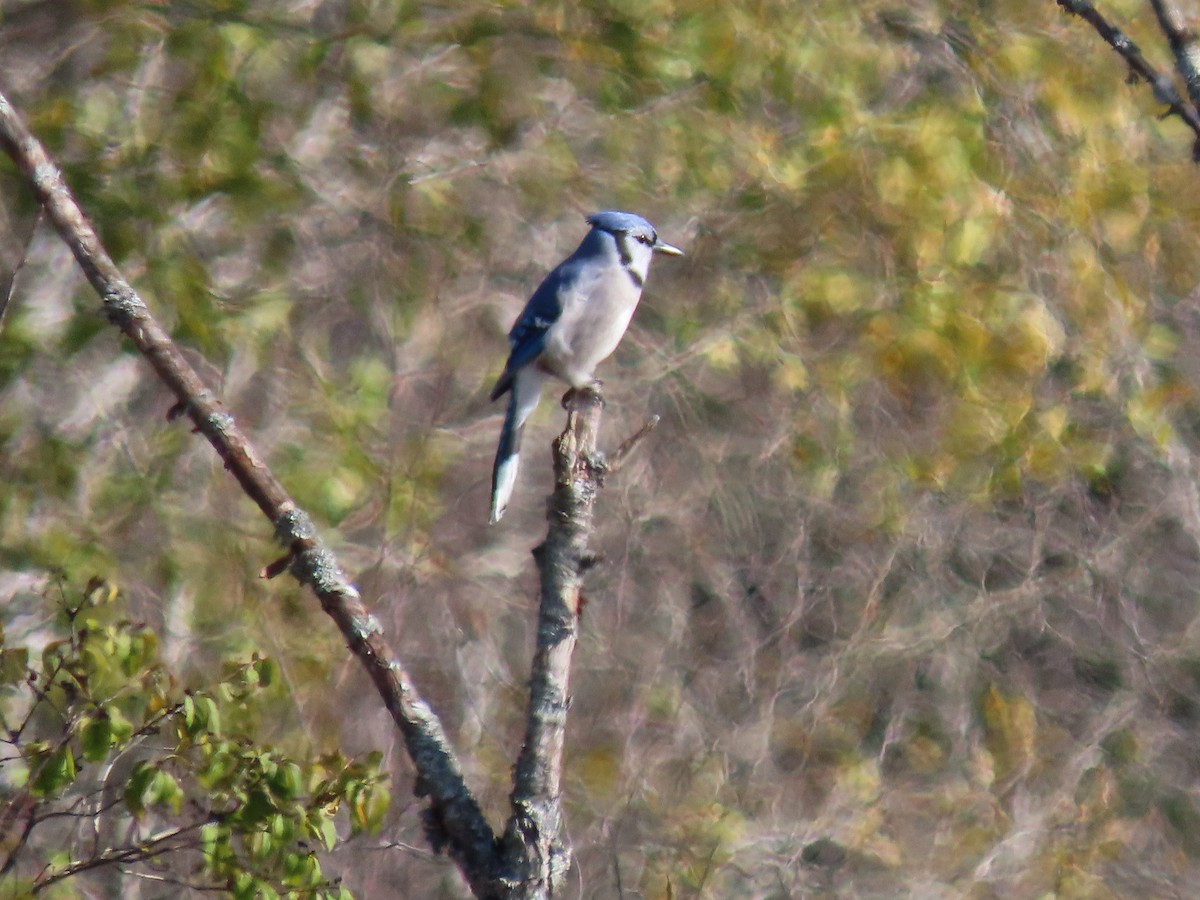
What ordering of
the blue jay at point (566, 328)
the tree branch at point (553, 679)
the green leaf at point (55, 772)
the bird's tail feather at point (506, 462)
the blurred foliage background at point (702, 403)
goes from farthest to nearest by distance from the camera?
the blurred foliage background at point (702, 403), the blue jay at point (566, 328), the bird's tail feather at point (506, 462), the green leaf at point (55, 772), the tree branch at point (553, 679)

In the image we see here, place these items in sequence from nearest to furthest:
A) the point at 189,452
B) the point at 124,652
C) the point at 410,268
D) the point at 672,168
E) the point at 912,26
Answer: the point at 124,652, the point at 189,452, the point at 410,268, the point at 672,168, the point at 912,26

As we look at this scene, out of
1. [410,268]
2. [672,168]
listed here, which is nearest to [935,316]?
[672,168]

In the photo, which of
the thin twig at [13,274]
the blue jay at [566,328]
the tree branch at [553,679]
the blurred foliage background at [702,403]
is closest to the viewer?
the tree branch at [553,679]

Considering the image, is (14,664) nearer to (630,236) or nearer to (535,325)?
(535,325)

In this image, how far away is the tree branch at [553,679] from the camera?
6.39ft

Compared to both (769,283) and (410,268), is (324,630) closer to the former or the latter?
(410,268)

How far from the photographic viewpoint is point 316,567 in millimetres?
2100

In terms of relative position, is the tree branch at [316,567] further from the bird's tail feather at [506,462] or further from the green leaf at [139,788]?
the bird's tail feather at [506,462]

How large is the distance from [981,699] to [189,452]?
97.8 inches

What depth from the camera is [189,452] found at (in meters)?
3.84

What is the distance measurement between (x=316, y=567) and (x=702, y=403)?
95.8 inches

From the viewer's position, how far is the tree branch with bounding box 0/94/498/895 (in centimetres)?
198

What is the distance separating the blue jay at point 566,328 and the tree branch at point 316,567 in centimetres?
127

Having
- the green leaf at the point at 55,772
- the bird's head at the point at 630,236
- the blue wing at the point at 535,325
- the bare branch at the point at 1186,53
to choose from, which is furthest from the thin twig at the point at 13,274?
the bare branch at the point at 1186,53
